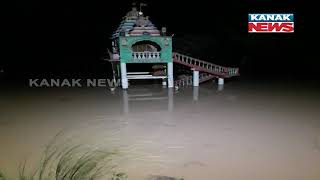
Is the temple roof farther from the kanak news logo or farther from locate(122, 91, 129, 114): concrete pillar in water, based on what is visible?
the kanak news logo

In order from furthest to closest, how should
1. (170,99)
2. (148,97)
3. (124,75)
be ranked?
(124,75), (148,97), (170,99)

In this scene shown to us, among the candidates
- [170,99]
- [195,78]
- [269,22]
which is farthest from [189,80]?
A: [269,22]

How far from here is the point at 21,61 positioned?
643 inches

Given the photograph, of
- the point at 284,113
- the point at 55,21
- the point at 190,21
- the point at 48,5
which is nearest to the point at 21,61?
the point at 55,21

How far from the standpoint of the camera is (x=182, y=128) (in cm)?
538

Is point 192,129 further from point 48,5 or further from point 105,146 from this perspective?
point 48,5

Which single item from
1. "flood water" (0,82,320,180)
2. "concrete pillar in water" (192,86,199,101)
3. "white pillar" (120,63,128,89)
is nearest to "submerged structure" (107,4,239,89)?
"white pillar" (120,63,128,89)

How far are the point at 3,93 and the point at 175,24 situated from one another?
766cm

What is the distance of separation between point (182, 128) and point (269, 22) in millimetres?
7348

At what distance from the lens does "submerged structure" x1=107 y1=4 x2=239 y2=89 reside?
27.0 ft

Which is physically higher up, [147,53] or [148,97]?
[147,53]

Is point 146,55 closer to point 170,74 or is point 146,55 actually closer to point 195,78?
point 170,74

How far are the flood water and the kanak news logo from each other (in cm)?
319

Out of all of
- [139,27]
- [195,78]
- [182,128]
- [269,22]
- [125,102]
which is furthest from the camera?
[269,22]
